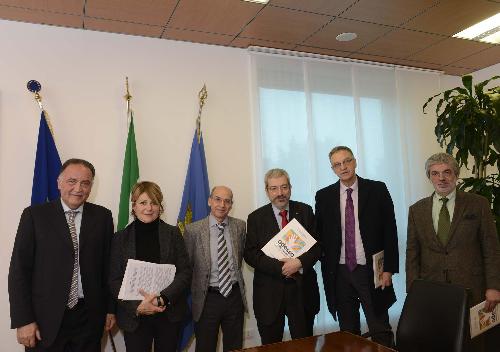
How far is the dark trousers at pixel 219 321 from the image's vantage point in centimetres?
251

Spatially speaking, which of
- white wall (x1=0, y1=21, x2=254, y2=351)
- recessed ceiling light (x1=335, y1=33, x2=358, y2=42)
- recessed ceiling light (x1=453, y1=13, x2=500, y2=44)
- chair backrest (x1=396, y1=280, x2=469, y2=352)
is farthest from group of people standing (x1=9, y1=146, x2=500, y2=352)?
recessed ceiling light (x1=453, y1=13, x2=500, y2=44)

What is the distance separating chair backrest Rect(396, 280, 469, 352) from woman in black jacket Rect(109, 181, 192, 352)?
1213mm

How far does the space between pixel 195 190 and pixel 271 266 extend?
1.34 metres

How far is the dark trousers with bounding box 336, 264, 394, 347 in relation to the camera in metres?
2.68

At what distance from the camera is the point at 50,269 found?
2100 millimetres

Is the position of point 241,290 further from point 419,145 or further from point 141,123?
point 419,145

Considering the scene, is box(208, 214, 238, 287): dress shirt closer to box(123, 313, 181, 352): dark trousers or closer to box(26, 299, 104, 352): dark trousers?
box(123, 313, 181, 352): dark trousers

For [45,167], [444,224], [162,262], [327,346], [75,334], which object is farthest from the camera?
[45,167]

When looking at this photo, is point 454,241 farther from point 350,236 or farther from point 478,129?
point 478,129

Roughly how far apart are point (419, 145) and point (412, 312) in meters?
3.23

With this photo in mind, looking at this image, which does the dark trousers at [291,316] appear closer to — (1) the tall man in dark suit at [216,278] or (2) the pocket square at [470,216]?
(1) the tall man in dark suit at [216,278]

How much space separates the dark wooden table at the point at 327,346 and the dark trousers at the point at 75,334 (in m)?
1.03

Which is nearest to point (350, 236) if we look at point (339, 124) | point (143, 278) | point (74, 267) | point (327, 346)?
point (327, 346)

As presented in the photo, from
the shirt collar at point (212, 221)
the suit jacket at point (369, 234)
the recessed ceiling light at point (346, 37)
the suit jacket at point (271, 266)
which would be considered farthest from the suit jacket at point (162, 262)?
the recessed ceiling light at point (346, 37)
